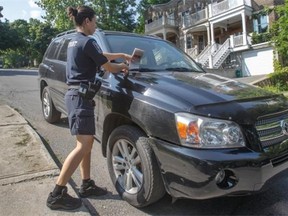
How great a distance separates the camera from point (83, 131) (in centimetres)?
340

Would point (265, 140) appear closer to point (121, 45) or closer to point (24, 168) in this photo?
point (121, 45)

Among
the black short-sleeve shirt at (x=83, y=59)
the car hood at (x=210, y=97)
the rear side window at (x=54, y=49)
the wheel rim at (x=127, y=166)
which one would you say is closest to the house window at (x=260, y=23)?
the rear side window at (x=54, y=49)

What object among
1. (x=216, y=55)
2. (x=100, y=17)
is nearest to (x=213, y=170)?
Result: (x=216, y=55)

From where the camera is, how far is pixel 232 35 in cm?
2845

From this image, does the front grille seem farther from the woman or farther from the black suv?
the woman

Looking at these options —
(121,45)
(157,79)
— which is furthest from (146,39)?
(157,79)

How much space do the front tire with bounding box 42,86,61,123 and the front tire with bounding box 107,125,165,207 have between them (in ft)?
10.2

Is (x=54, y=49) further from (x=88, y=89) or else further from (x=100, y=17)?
(x=100, y=17)

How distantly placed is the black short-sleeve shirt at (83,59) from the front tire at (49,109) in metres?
3.07

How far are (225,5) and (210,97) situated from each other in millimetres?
27254

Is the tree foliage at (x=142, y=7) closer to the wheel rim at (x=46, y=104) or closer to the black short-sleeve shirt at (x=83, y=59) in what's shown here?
the wheel rim at (x=46, y=104)

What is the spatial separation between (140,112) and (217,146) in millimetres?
833

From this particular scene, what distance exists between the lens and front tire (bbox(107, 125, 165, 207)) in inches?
123

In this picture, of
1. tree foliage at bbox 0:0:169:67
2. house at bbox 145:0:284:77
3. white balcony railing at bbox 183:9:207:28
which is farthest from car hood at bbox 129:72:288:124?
tree foliage at bbox 0:0:169:67
